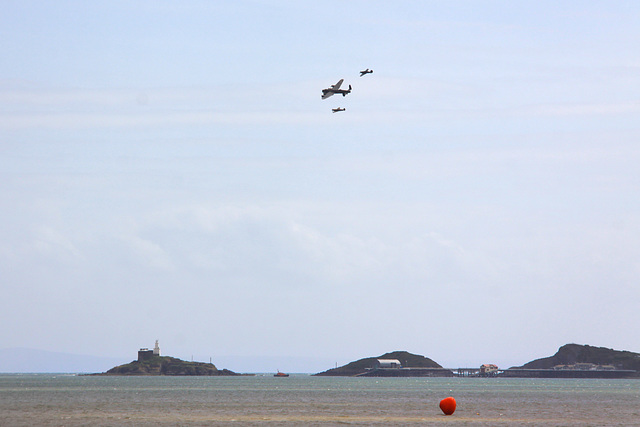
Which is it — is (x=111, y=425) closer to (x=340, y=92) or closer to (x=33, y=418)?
(x=33, y=418)

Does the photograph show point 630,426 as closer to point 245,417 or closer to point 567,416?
point 567,416

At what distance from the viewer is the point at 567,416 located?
306 ft

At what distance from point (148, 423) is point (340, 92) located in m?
43.4

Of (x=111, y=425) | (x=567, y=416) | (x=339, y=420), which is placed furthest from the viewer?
(x=567, y=416)

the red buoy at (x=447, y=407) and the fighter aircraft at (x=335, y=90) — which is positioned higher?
the fighter aircraft at (x=335, y=90)

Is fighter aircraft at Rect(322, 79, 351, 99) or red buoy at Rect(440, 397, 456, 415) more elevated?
fighter aircraft at Rect(322, 79, 351, 99)

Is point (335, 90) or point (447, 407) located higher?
point (335, 90)

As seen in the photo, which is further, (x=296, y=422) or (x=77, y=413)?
(x=77, y=413)

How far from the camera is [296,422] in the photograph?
79.6m

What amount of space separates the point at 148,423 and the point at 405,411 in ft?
112

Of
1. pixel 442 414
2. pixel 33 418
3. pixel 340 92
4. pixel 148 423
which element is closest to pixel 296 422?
pixel 148 423

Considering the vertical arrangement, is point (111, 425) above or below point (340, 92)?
below

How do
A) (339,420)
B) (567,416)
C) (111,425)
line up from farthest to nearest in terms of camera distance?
(567,416)
(339,420)
(111,425)

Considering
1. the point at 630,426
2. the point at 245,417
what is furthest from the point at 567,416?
the point at 245,417
